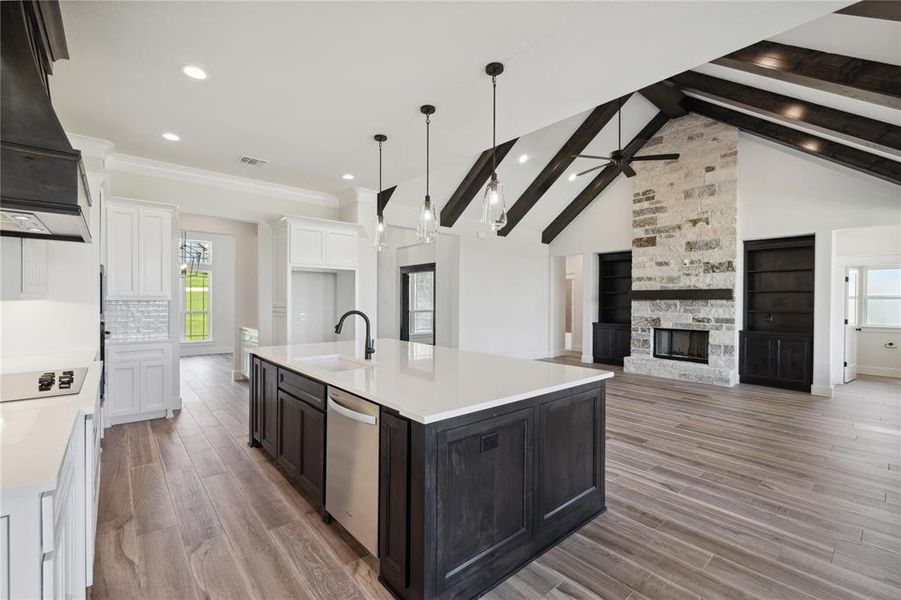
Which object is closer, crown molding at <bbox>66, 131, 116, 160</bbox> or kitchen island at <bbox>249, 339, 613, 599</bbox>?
kitchen island at <bbox>249, 339, 613, 599</bbox>

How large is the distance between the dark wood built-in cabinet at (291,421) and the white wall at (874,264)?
290 inches

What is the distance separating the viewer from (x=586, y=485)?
236 centimetres

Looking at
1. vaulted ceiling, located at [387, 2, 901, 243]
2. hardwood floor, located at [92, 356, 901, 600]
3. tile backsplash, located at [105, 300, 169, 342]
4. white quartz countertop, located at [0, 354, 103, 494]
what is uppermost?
vaulted ceiling, located at [387, 2, 901, 243]

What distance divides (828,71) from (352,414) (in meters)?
4.46

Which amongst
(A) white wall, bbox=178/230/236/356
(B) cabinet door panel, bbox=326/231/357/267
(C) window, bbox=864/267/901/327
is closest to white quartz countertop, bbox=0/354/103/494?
(B) cabinet door panel, bbox=326/231/357/267

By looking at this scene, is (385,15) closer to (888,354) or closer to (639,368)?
(639,368)

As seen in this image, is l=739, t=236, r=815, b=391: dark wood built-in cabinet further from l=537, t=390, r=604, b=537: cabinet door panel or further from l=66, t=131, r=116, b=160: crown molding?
l=66, t=131, r=116, b=160: crown molding

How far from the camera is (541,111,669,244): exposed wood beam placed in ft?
22.8

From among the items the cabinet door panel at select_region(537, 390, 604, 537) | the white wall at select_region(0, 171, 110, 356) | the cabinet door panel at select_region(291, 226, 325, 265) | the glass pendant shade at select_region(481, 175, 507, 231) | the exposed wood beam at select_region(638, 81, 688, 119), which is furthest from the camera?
the exposed wood beam at select_region(638, 81, 688, 119)

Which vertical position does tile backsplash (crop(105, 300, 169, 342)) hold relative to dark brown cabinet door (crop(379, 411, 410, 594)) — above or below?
above

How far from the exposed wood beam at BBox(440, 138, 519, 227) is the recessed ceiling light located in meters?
3.73

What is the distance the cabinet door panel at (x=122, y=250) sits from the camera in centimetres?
407

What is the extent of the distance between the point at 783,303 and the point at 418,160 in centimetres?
577

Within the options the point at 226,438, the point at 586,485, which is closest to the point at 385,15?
the point at 586,485
